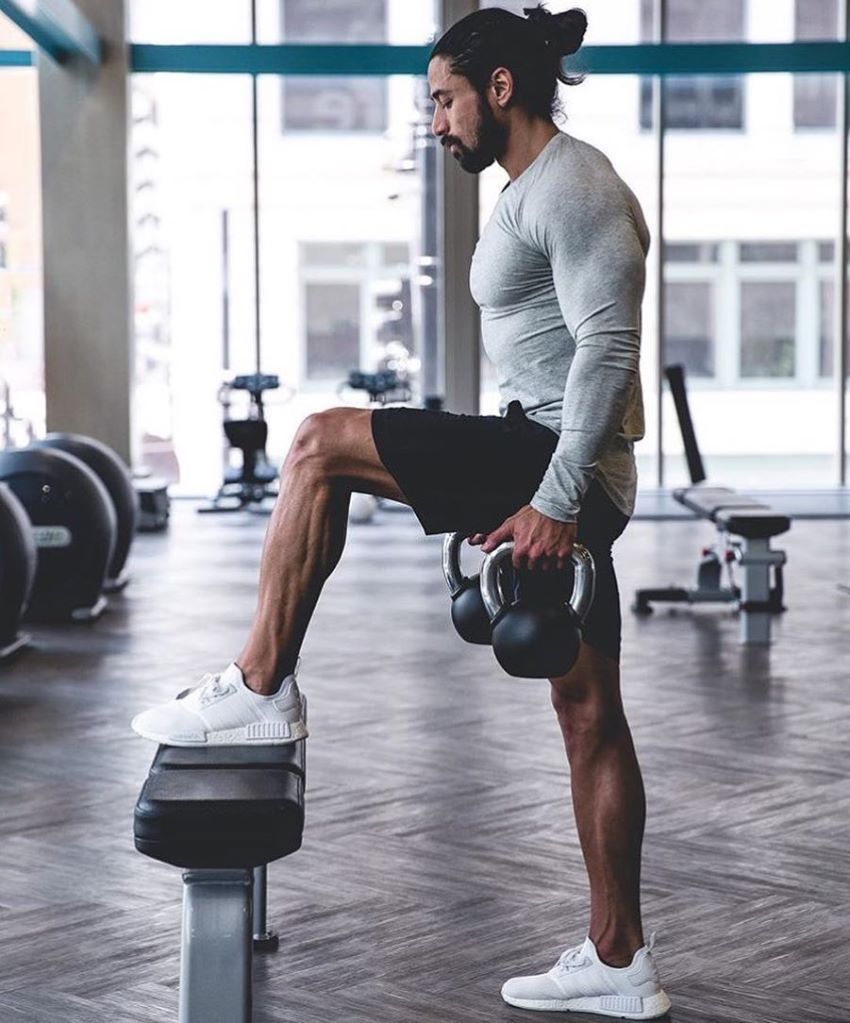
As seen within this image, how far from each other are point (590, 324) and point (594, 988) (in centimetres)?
99

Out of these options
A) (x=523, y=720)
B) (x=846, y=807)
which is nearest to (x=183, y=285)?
(x=523, y=720)

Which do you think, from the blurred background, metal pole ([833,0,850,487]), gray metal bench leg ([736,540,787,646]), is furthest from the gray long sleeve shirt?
metal pole ([833,0,850,487])

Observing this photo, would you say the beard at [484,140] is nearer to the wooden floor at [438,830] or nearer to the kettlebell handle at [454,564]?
A: the kettlebell handle at [454,564]

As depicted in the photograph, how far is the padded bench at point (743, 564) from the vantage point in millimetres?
5867

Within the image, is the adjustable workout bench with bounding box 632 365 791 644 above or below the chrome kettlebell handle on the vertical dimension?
below

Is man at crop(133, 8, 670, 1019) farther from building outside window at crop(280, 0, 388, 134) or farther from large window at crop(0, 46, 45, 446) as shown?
building outside window at crop(280, 0, 388, 134)

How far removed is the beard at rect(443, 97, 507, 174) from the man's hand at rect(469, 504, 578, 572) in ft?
1.70

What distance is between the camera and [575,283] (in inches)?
88.7

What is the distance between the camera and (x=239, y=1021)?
1.89 meters

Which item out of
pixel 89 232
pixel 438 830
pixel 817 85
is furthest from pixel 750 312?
pixel 438 830

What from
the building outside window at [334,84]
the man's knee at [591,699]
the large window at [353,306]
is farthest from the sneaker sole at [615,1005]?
the building outside window at [334,84]

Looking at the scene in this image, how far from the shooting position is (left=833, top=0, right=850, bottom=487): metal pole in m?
12.3

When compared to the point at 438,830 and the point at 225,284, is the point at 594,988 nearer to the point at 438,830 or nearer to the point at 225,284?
the point at 438,830

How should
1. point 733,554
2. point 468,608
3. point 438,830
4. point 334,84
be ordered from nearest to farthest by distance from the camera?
1. point 468,608
2. point 438,830
3. point 733,554
4. point 334,84
